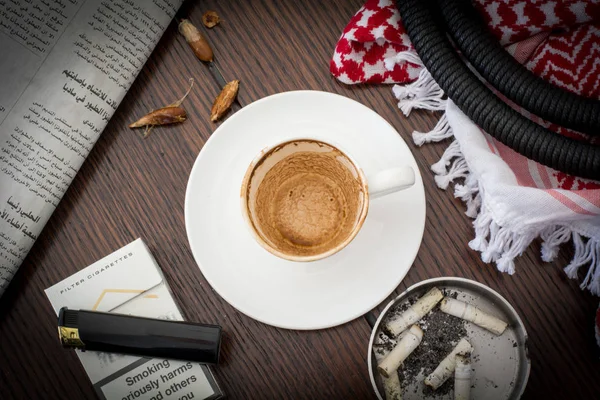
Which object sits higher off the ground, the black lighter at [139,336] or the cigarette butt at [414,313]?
the black lighter at [139,336]

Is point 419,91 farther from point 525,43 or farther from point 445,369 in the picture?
point 445,369

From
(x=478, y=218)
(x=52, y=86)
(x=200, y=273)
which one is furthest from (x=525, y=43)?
(x=52, y=86)

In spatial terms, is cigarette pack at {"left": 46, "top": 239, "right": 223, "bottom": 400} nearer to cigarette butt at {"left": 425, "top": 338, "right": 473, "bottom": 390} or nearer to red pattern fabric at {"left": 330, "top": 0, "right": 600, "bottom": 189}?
cigarette butt at {"left": 425, "top": 338, "right": 473, "bottom": 390}

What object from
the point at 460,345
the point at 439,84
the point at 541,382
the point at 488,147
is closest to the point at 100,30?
the point at 439,84

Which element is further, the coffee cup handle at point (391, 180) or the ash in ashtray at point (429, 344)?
the ash in ashtray at point (429, 344)

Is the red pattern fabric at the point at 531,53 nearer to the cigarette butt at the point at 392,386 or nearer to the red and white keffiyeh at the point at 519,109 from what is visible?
the red and white keffiyeh at the point at 519,109

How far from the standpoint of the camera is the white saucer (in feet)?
1.99

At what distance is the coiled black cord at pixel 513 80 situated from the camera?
2.01 ft

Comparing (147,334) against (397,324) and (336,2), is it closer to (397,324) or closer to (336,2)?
(397,324)

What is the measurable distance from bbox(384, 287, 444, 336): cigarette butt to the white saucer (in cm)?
7

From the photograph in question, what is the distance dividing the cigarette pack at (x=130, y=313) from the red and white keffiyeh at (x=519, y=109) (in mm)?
442

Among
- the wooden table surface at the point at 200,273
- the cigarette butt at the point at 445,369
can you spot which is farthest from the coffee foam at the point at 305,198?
the cigarette butt at the point at 445,369

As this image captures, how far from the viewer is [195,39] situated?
68cm

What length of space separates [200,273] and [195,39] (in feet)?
1.20
